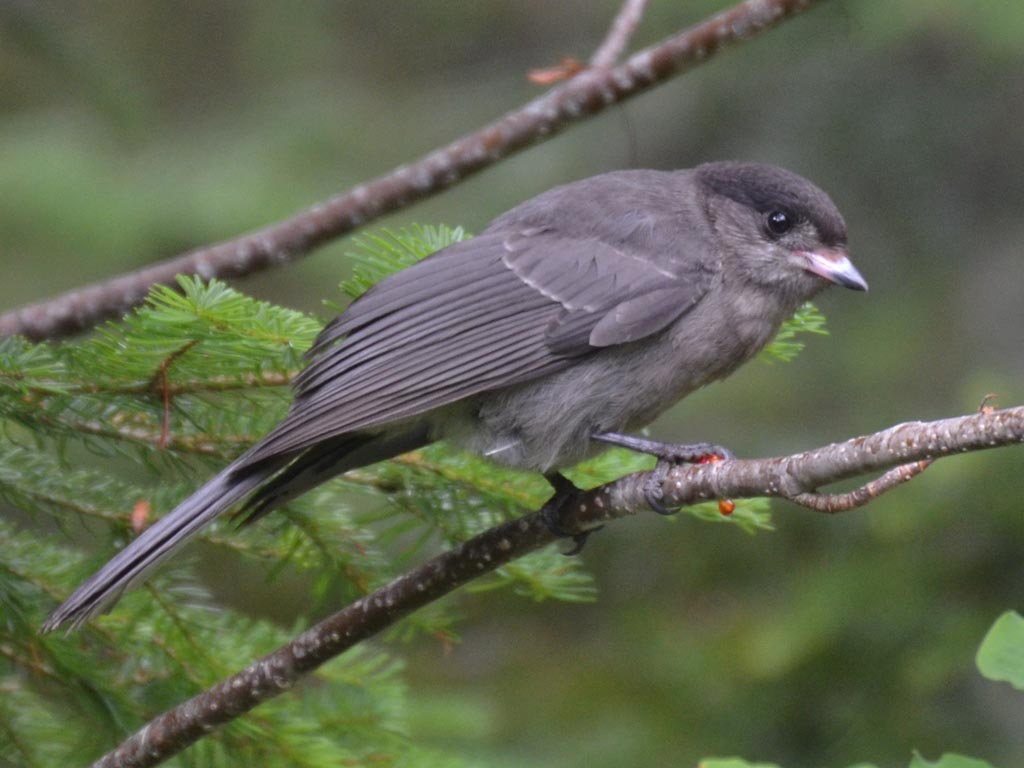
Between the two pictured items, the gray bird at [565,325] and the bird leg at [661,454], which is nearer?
the bird leg at [661,454]

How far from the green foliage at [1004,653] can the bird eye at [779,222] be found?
5.99 feet

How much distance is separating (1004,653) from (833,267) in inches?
69.0

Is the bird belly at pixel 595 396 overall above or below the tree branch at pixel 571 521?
above

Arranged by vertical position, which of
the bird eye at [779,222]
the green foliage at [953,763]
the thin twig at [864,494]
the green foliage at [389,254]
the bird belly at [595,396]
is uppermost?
the bird eye at [779,222]

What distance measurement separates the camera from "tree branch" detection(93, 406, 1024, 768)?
180 centimetres

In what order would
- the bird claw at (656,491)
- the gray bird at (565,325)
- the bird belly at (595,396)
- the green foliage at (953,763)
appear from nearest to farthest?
the green foliage at (953,763) < the bird claw at (656,491) < the gray bird at (565,325) < the bird belly at (595,396)

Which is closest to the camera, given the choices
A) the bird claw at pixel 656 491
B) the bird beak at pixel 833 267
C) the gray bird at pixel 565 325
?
the bird claw at pixel 656 491

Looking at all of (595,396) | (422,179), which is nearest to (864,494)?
(595,396)

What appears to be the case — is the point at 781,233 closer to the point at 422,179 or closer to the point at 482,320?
the point at 482,320

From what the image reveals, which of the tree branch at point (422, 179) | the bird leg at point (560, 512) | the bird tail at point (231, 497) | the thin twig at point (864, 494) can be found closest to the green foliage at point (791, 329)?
the bird leg at point (560, 512)

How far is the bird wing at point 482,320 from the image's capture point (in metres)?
2.95

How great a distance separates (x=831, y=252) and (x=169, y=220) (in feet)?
9.20

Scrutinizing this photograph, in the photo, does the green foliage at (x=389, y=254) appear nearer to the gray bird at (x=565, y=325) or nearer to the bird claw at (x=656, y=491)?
the gray bird at (x=565, y=325)

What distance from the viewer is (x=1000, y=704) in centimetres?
378
